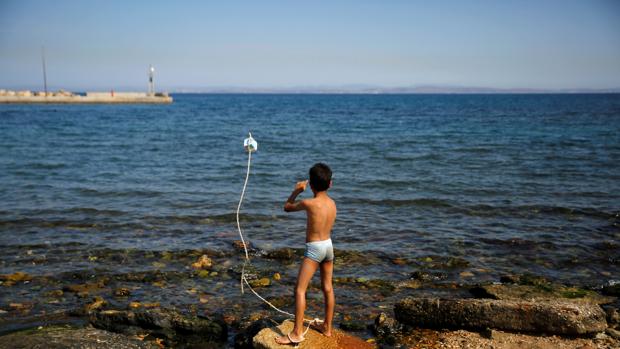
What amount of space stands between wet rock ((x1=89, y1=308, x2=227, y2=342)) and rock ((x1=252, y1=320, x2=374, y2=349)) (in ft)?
3.07

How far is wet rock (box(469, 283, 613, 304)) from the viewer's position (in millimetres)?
7645

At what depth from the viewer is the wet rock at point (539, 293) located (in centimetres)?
764

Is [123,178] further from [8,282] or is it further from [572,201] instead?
[572,201]

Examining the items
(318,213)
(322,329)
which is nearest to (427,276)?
(322,329)

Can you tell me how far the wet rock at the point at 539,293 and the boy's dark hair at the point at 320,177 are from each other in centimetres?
380

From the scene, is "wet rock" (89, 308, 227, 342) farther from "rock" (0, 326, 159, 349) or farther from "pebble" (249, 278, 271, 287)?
"pebble" (249, 278, 271, 287)

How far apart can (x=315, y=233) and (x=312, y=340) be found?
4.62 ft

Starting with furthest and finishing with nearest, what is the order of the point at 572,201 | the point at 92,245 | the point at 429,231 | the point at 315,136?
the point at 315,136, the point at 572,201, the point at 429,231, the point at 92,245

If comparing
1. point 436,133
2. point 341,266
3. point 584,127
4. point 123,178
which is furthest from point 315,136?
point 341,266

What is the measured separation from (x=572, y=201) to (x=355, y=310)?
11216mm

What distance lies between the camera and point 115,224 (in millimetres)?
A: 13070

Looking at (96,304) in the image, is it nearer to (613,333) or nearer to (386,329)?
(386,329)

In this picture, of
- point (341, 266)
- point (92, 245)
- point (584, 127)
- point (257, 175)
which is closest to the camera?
point (341, 266)

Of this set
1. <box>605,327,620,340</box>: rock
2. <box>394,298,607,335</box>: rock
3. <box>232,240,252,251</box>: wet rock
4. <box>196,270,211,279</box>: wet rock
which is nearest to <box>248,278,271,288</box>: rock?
<box>196,270,211,279</box>: wet rock
